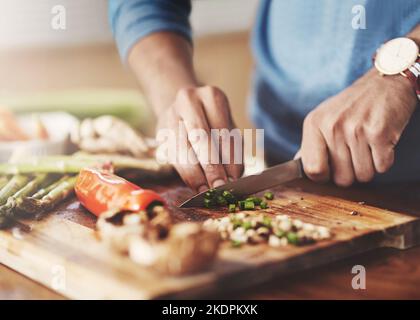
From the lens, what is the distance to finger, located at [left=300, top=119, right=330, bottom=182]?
110 cm

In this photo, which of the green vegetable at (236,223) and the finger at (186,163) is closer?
the green vegetable at (236,223)

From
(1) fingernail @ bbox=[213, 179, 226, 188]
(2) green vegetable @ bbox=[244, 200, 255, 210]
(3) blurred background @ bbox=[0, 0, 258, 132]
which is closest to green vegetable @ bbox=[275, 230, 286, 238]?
(2) green vegetable @ bbox=[244, 200, 255, 210]

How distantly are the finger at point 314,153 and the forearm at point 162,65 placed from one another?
35cm

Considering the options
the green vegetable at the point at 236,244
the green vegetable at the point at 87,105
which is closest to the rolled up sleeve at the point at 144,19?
the green vegetable at the point at 87,105

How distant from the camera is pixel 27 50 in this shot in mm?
2936

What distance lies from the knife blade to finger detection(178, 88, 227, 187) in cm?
6

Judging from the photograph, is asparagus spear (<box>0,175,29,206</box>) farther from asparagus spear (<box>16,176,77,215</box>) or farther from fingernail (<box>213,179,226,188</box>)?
fingernail (<box>213,179,226,188</box>)

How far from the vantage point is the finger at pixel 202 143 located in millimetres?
1141

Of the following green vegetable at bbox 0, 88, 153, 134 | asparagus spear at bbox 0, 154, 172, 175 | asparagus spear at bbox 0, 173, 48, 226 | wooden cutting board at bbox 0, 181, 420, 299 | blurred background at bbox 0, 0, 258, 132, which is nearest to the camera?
wooden cutting board at bbox 0, 181, 420, 299

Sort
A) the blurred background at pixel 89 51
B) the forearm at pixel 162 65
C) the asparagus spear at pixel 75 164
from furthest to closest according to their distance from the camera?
the blurred background at pixel 89 51, the forearm at pixel 162 65, the asparagus spear at pixel 75 164

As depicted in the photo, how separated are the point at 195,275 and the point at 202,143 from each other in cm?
47

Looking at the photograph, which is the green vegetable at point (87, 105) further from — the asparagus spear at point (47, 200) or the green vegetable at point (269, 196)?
the green vegetable at point (269, 196)

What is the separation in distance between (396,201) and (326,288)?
0.43 m
